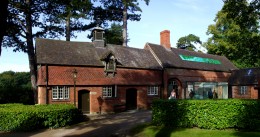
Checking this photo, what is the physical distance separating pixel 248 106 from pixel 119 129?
25.9 ft

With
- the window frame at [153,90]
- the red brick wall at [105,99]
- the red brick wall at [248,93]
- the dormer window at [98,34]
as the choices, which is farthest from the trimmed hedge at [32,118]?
the red brick wall at [248,93]

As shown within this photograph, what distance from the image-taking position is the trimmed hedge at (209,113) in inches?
620

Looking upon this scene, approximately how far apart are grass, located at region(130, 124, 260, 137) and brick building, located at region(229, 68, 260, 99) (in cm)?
2822

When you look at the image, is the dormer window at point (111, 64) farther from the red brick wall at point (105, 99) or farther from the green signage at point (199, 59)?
the green signage at point (199, 59)

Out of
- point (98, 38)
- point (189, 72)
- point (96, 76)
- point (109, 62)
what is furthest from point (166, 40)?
point (96, 76)

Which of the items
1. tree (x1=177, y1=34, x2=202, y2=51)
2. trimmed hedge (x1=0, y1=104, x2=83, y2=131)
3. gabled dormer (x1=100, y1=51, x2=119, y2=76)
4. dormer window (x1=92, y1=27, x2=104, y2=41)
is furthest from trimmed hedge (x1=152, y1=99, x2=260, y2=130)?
tree (x1=177, y1=34, x2=202, y2=51)

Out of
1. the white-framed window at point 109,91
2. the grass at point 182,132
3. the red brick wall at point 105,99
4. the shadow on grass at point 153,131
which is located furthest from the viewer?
the white-framed window at point 109,91

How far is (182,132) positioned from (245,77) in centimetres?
3126

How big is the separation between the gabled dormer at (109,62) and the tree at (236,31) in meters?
11.6

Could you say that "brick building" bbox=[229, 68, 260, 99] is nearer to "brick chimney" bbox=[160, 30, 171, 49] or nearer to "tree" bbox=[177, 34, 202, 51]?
"brick chimney" bbox=[160, 30, 171, 49]

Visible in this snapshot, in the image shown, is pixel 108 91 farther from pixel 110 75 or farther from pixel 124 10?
pixel 124 10

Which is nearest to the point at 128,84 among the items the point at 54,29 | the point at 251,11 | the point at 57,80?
the point at 57,80

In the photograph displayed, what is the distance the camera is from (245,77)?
43688mm

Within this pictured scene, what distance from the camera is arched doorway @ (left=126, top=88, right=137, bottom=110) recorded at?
31.9 metres
